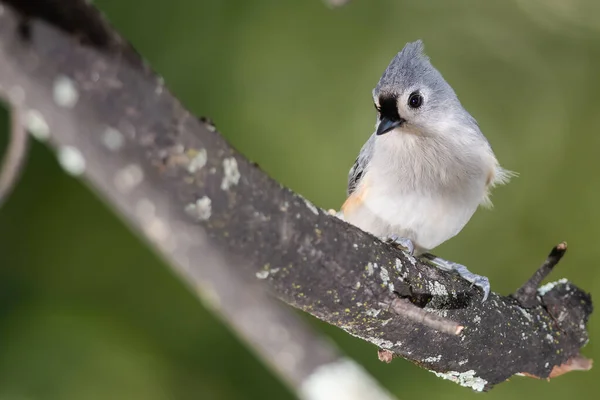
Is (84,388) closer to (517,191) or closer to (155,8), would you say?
(155,8)

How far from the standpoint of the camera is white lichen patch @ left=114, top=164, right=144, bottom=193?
2.23ft

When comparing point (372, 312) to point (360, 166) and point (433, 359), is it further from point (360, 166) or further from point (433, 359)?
point (360, 166)

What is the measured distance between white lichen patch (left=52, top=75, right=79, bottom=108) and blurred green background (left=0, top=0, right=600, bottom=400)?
2.08 m

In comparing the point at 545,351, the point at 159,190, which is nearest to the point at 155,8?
the point at 545,351

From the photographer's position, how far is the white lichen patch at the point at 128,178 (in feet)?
2.23

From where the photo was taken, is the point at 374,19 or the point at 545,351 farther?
the point at 374,19

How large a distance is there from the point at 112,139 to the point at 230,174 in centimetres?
20

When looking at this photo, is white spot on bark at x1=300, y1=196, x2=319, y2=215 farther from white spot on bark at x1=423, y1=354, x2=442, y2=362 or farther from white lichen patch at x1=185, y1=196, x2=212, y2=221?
white spot on bark at x1=423, y1=354, x2=442, y2=362

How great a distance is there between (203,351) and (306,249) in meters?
1.83

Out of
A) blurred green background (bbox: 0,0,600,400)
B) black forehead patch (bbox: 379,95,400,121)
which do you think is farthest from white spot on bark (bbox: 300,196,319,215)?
blurred green background (bbox: 0,0,600,400)

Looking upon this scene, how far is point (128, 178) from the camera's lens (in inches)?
27.4

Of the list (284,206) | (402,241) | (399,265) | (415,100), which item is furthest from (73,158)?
(415,100)

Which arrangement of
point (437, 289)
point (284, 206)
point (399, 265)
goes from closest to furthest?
point (284, 206) < point (399, 265) < point (437, 289)

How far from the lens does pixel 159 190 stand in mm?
761
